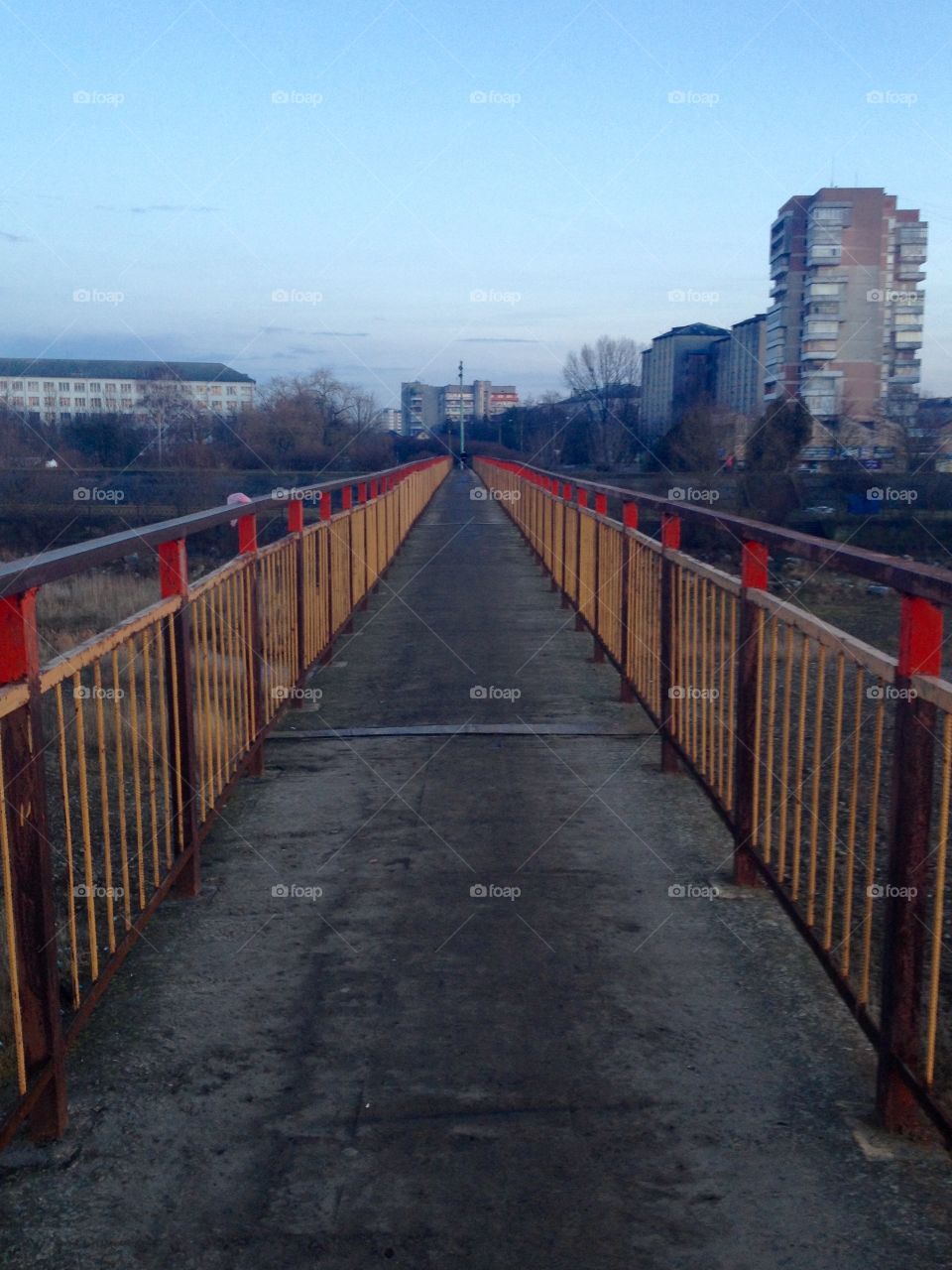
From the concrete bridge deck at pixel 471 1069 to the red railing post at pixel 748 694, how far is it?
0.29 m

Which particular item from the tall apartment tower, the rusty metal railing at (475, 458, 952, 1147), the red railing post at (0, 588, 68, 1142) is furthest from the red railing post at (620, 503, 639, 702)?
the tall apartment tower

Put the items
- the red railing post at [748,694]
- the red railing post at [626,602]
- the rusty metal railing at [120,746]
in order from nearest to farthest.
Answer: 1. the rusty metal railing at [120,746]
2. the red railing post at [748,694]
3. the red railing post at [626,602]

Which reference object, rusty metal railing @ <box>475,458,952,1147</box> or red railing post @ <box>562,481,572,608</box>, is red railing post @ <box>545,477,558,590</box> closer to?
red railing post @ <box>562,481,572,608</box>

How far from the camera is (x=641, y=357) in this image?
11212 cm

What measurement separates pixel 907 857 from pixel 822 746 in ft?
8.44

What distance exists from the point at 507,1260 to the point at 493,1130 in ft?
1.49

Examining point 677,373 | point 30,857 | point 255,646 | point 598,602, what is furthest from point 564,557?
point 677,373

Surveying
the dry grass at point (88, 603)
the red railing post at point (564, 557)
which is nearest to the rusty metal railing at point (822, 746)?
the red railing post at point (564, 557)

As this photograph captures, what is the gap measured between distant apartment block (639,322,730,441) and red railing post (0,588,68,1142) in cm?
8815

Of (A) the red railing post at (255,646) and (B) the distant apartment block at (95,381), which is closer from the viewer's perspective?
(A) the red railing post at (255,646)

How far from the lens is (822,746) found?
520cm

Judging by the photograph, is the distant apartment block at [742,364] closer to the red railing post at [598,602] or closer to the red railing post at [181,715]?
the red railing post at [598,602]

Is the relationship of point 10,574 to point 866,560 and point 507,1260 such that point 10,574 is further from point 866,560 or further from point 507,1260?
point 866,560

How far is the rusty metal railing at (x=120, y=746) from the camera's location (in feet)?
8.63
